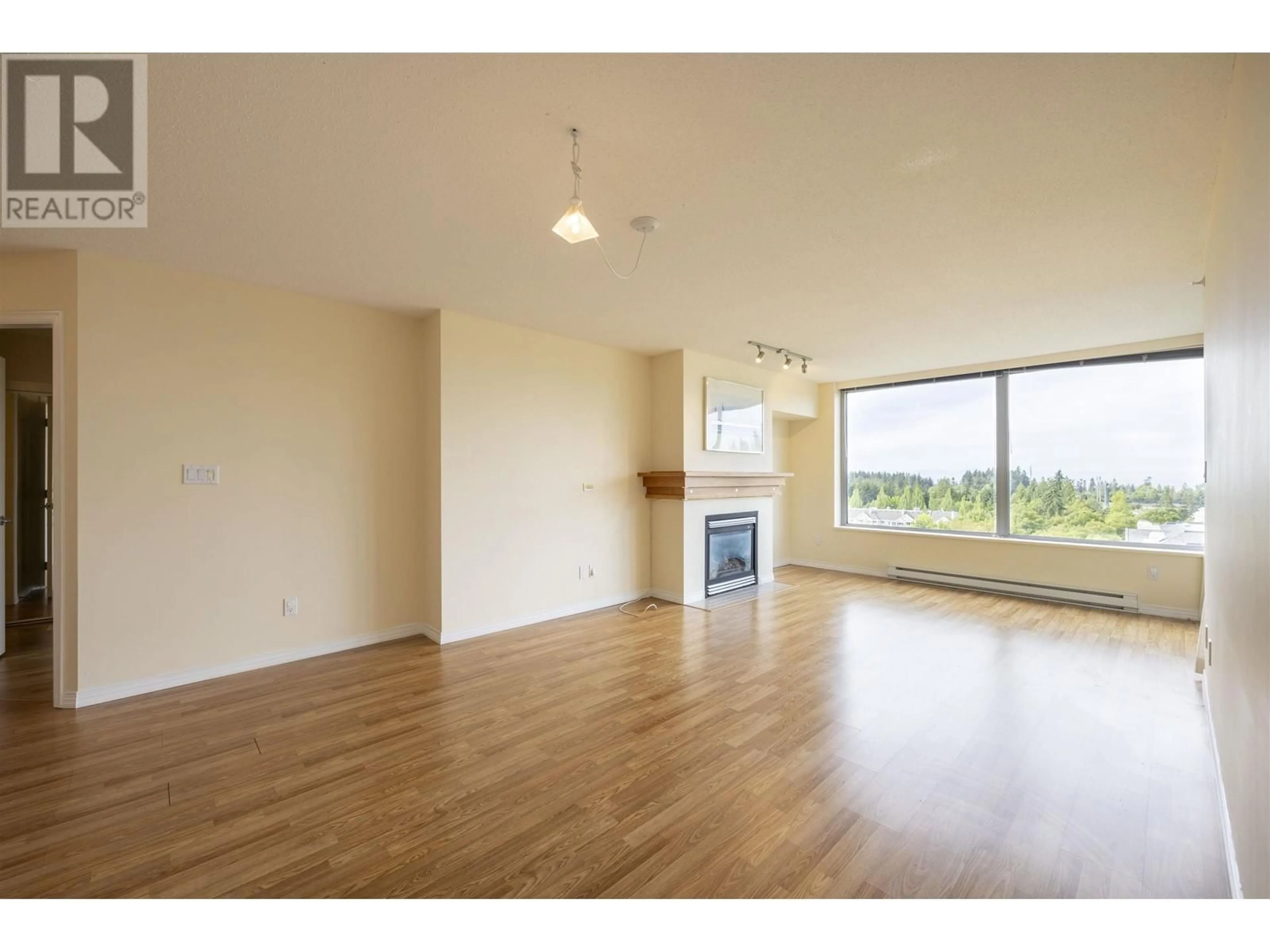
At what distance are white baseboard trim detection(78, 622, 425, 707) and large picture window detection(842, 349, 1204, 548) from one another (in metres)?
5.75

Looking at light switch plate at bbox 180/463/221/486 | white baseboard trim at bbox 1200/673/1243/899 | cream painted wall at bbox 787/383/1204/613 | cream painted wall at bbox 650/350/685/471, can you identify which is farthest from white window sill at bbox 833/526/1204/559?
light switch plate at bbox 180/463/221/486

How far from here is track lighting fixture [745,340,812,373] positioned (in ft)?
16.3

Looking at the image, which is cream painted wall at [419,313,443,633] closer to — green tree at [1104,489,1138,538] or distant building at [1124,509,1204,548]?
green tree at [1104,489,1138,538]

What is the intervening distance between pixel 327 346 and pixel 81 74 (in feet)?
6.96

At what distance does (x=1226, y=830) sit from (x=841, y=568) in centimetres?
522

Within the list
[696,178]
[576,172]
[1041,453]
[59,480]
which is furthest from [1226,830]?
[59,480]

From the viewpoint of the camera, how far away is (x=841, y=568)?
6938mm

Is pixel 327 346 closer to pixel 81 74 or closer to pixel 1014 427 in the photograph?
pixel 81 74

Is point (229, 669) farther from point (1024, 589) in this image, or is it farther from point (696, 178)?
point (1024, 589)

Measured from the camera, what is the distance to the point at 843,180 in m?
2.15

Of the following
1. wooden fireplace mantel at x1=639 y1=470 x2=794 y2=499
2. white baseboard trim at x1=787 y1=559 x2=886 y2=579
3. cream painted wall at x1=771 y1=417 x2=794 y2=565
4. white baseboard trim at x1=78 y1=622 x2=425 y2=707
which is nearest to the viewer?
white baseboard trim at x1=78 y1=622 x2=425 y2=707

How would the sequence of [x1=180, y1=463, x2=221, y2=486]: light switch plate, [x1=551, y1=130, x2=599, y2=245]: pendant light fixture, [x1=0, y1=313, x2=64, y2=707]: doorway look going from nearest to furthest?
1. [x1=551, y1=130, x2=599, y2=245]: pendant light fixture
2. [x1=180, y1=463, x2=221, y2=486]: light switch plate
3. [x1=0, y1=313, x2=64, y2=707]: doorway

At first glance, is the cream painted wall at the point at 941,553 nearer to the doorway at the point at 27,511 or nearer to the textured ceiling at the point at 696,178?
the textured ceiling at the point at 696,178
